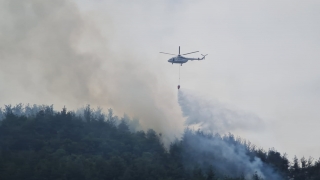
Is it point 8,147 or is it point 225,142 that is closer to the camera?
point 8,147

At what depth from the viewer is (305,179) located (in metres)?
111

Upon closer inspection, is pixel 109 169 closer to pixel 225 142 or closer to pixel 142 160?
pixel 142 160

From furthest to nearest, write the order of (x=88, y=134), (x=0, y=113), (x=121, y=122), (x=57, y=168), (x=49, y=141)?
(x=0, y=113)
(x=121, y=122)
(x=88, y=134)
(x=49, y=141)
(x=57, y=168)

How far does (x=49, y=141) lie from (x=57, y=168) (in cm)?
2127

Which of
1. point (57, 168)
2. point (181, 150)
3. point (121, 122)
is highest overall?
point (121, 122)

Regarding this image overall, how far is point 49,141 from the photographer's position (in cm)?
11131

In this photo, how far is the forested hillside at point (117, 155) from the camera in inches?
3674

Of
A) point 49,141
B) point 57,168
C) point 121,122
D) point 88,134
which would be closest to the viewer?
point 57,168

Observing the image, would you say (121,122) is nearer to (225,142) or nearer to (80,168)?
(225,142)

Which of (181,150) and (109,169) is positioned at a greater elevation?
(181,150)

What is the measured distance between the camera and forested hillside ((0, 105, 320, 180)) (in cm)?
9331

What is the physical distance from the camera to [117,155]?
358 feet

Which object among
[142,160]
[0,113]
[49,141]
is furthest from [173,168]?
[0,113]

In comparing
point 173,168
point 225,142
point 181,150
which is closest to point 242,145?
point 225,142
